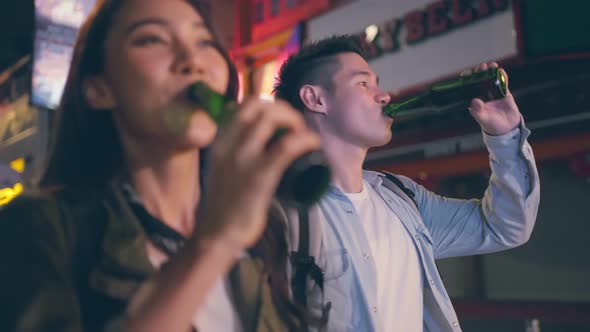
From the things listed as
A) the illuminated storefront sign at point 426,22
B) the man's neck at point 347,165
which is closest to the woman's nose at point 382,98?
the man's neck at point 347,165

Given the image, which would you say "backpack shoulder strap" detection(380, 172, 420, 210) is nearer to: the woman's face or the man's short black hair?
the man's short black hair

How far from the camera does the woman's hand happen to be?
0.74 m

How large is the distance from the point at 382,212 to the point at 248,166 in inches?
56.3

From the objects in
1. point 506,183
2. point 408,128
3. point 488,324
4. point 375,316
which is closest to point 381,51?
point 408,128

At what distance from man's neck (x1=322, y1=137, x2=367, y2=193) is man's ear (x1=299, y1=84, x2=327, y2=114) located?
0.19 metres

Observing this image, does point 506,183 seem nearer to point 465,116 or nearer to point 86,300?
point 86,300

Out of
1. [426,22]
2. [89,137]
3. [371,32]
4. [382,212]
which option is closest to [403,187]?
[382,212]

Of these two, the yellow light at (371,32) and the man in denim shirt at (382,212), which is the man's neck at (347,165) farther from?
the yellow light at (371,32)

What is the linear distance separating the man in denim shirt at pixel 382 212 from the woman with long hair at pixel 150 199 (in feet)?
2.01

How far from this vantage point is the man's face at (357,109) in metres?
2.12

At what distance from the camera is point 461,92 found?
2.17 meters

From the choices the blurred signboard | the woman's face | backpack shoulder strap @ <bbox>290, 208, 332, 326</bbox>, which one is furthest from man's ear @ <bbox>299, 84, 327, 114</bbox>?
the blurred signboard

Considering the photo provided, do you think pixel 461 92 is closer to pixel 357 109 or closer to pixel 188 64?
pixel 357 109

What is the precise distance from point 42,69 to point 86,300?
537 centimetres
